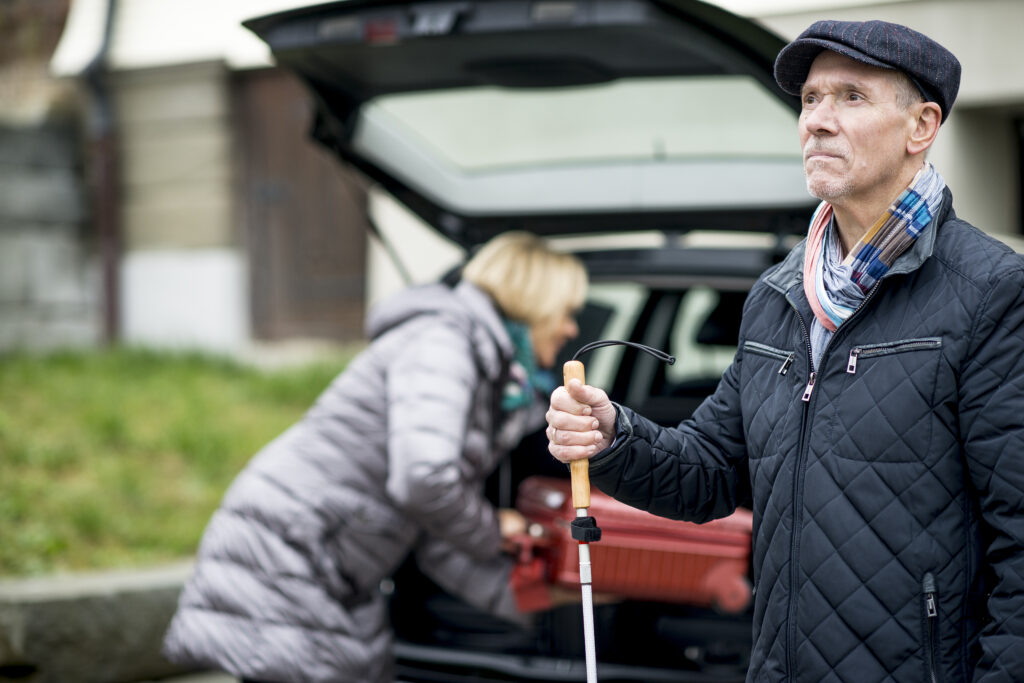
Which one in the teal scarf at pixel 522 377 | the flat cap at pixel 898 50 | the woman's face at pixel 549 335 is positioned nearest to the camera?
the flat cap at pixel 898 50

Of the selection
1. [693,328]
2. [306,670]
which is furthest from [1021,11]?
[306,670]

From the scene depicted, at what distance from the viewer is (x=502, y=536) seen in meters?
3.02

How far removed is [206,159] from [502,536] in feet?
23.2

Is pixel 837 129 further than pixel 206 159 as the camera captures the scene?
No

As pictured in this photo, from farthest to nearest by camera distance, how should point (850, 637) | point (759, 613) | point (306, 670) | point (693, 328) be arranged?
point (693, 328), point (306, 670), point (759, 613), point (850, 637)

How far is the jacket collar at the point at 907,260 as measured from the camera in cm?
169

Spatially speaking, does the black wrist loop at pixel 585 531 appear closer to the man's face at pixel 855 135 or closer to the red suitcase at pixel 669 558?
the man's face at pixel 855 135

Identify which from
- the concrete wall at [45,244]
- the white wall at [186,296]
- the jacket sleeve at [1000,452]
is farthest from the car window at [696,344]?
the white wall at [186,296]

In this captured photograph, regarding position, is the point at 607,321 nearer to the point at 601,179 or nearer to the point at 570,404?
the point at 601,179

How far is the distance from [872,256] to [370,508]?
166cm

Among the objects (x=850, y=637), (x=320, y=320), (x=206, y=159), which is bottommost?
(x=320, y=320)

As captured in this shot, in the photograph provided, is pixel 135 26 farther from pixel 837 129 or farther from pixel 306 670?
pixel 837 129

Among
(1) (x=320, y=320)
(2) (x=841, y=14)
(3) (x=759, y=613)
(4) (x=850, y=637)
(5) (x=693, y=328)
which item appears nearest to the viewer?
(4) (x=850, y=637)

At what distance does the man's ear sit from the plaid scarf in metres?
0.04
